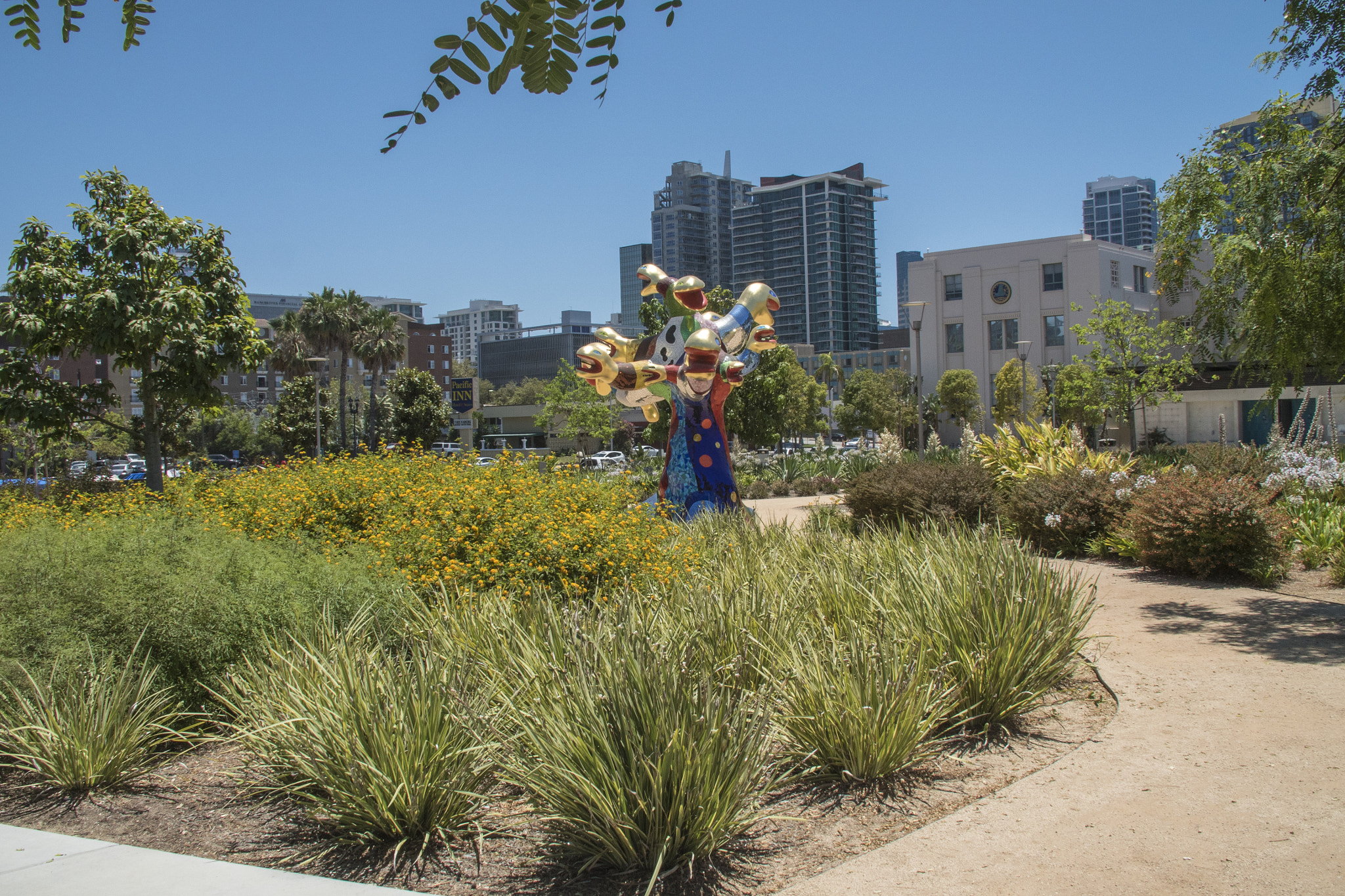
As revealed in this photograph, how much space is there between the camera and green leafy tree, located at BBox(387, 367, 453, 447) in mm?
→ 55719

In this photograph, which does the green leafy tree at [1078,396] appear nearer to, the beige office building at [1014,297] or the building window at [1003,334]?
the beige office building at [1014,297]

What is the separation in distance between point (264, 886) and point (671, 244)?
479ft

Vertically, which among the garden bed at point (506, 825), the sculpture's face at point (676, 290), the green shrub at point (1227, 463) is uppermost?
the sculpture's face at point (676, 290)

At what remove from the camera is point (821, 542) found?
880 cm

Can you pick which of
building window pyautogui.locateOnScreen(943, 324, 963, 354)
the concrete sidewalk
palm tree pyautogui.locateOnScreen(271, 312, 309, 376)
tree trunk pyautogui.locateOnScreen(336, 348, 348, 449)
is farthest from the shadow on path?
palm tree pyautogui.locateOnScreen(271, 312, 309, 376)

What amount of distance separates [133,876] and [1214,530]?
10.7m

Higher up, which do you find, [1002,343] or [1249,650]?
[1002,343]

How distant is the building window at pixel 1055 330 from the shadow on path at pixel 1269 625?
50060 millimetres

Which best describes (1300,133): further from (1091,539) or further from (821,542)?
(821,542)

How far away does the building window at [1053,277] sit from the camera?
55594mm

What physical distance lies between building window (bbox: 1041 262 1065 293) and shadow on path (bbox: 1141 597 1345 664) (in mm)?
50801

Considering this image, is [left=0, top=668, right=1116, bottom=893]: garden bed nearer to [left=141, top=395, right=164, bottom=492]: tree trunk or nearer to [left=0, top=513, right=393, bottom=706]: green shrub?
[left=0, top=513, right=393, bottom=706]: green shrub

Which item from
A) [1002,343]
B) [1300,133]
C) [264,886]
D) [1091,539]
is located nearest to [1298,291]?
[1300,133]

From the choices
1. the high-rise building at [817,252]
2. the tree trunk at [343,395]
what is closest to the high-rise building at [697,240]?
the high-rise building at [817,252]
